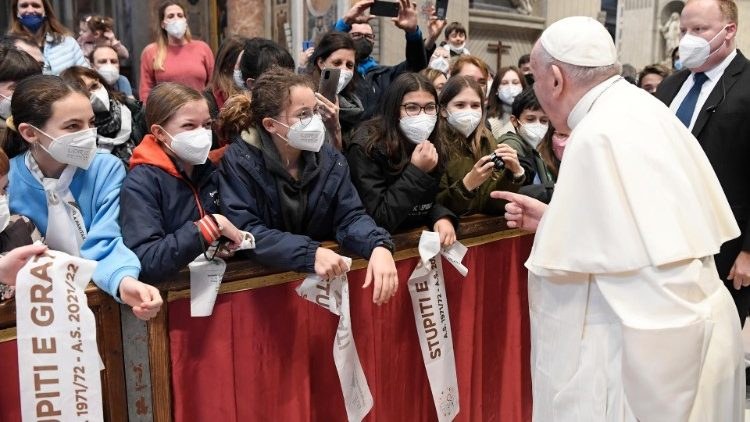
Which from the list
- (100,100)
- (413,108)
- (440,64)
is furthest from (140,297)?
(440,64)

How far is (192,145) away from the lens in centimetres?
256

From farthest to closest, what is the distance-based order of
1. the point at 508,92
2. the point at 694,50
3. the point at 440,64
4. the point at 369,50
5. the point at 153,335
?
the point at 440,64 < the point at 508,92 < the point at 369,50 < the point at 694,50 < the point at 153,335

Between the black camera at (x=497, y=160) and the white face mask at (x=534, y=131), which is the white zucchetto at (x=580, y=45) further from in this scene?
the white face mask at (x=534, y=131)

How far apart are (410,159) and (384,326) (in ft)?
2.56

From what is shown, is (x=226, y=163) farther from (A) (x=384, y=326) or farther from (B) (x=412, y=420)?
(B) (x=412, y=420)

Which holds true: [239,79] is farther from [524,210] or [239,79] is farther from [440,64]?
[440,64]

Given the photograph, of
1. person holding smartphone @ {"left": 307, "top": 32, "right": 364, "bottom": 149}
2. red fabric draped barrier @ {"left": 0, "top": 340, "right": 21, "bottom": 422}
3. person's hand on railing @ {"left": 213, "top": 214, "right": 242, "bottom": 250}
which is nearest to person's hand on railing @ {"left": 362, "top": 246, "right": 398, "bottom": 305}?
person's hand on railing @ {"left": 213, "top": 214, "right": 242, "bottom": 250}

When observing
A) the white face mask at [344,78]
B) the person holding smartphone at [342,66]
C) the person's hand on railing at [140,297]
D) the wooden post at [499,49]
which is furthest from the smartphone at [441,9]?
the wooden post at [499,49]

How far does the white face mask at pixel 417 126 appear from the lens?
10.3 ft

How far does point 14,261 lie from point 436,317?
171cm

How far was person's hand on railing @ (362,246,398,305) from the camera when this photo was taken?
2547 millimetres

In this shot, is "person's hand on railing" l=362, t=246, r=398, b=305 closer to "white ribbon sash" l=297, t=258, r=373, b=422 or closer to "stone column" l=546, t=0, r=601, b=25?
"white ribbon sash" l=297, t=258, r=373, b=422

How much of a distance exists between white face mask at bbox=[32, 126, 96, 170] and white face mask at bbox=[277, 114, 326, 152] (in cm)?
73

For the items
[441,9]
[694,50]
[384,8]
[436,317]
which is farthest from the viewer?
[441,9]
